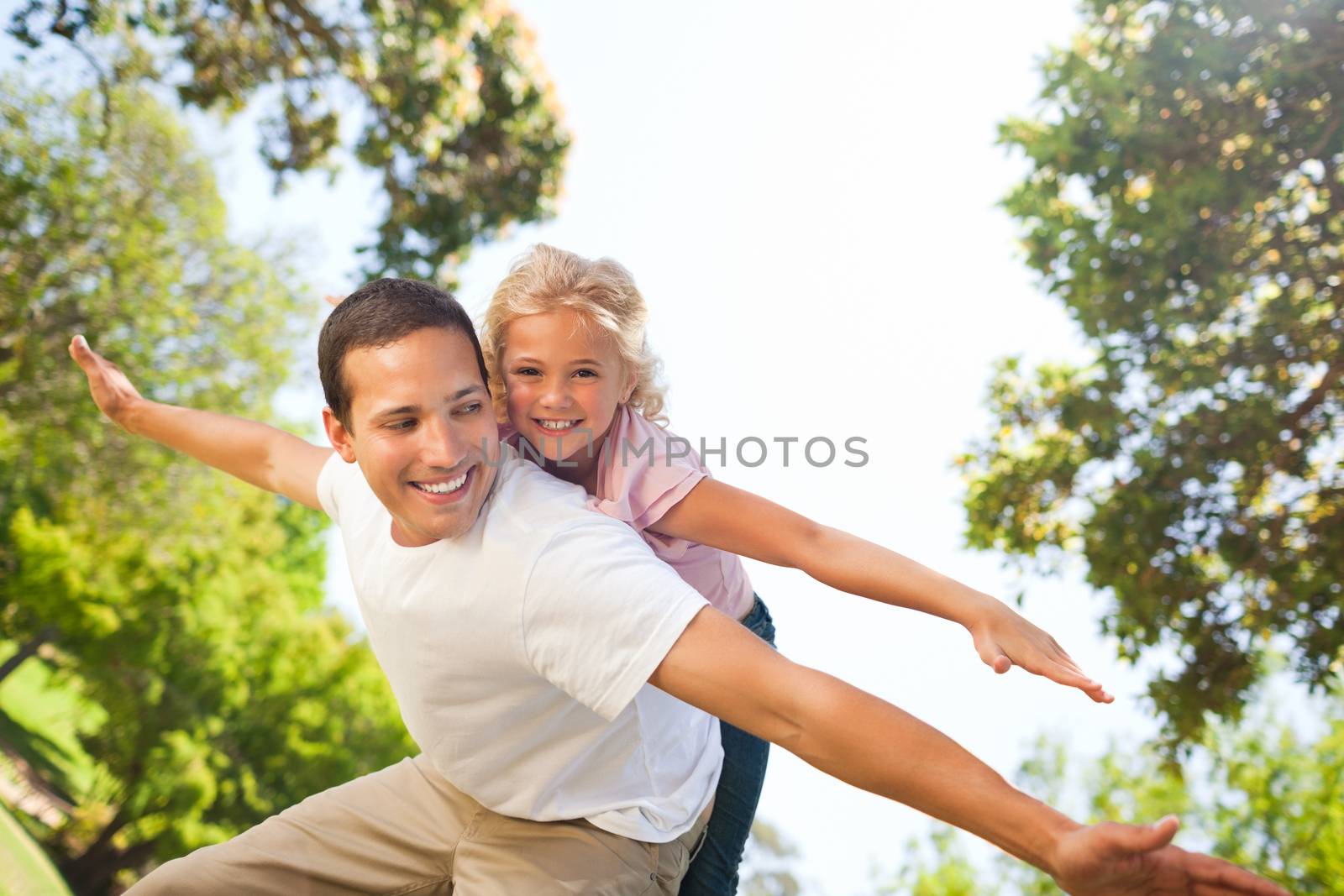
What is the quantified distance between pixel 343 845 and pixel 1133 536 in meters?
4.58

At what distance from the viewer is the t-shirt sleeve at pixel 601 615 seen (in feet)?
5.04

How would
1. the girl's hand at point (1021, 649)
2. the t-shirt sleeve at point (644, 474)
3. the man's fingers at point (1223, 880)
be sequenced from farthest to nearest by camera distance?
the t-shirt sleeve at point (644, 474) < the girl's hand at point (1021, 649) < the man's fingers at point (1223, 880)

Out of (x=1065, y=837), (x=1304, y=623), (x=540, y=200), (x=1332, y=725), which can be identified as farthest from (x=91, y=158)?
(x=1332, y=725)

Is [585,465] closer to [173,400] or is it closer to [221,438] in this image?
[221,438]

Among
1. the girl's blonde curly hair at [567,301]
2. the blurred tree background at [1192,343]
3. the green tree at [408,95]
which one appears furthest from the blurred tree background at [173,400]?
the girl's blonde curly hair at [567,301]

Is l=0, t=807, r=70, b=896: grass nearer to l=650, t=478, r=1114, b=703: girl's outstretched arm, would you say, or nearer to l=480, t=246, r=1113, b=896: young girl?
l=480, t=246, r=1113, b=896: young girl

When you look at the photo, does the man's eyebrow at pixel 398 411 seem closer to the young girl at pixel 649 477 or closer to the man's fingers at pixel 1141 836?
the young girl at pixel 649 477

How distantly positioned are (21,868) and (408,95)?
17.9 ft

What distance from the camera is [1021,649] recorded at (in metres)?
1.77

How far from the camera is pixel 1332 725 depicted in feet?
39.7

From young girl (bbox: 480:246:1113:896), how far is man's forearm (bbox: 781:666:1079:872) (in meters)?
0.47

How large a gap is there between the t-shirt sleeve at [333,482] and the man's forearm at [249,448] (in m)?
0.11

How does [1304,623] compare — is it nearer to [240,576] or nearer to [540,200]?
[540,200]

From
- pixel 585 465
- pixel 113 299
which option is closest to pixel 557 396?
pixel 585 465
